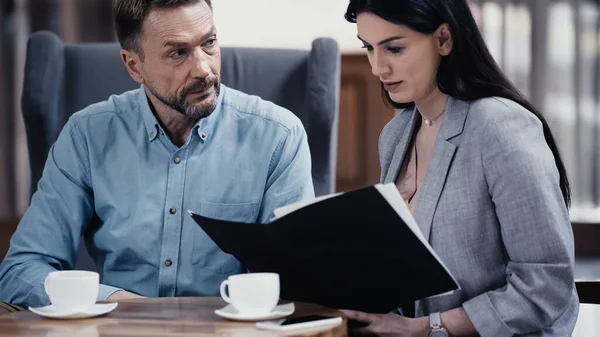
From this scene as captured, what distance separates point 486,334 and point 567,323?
0.16 meters

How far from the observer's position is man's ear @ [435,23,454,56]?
1.29 metres

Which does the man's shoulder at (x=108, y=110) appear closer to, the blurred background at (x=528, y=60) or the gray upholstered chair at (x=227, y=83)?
the gray upholstered chair at (x=227, y=83)

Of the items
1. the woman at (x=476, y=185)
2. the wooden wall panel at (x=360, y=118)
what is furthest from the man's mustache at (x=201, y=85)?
the wooden wall panel at (x=360, y=118)

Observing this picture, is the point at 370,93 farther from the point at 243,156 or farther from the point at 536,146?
the point at 536,146

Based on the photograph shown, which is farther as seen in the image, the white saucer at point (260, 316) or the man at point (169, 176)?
the man at point (169, 176)

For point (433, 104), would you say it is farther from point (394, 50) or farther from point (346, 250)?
point (346, 250)

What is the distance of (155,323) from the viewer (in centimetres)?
106

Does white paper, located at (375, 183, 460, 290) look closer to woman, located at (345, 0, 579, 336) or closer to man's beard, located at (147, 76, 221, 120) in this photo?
woman, located at (345, 0, 579, 336)

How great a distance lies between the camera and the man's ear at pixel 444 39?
129 centimetres

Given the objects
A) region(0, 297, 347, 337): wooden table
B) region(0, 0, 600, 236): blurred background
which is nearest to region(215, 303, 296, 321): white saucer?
region(0, 297, 347, 337): wooden table

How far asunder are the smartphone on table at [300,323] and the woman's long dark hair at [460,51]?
45 cm

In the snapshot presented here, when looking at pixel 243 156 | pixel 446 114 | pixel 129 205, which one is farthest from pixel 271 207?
pixel 446 114

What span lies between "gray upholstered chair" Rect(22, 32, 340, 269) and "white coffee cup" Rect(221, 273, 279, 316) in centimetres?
91

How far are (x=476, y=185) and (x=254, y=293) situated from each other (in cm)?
40
